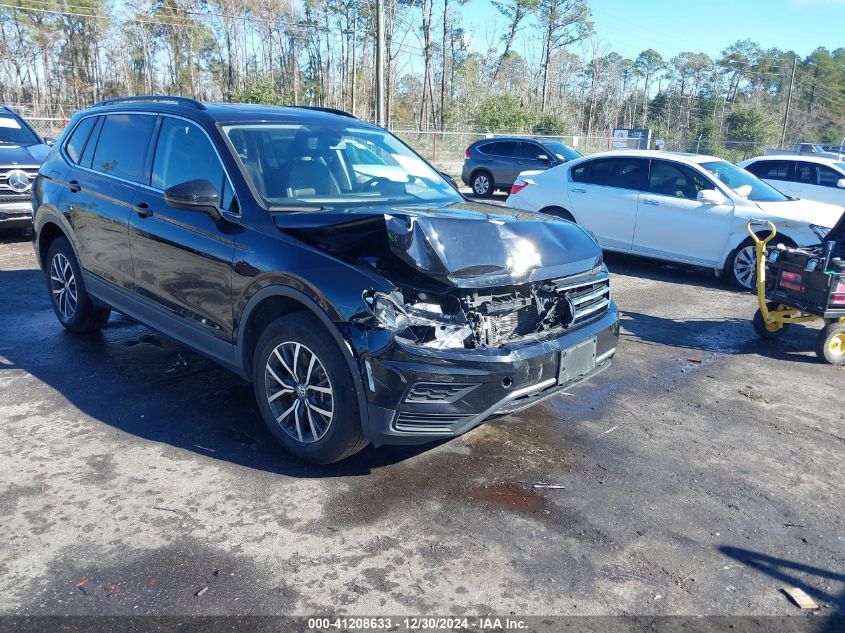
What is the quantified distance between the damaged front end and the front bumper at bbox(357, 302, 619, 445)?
0.07 metres

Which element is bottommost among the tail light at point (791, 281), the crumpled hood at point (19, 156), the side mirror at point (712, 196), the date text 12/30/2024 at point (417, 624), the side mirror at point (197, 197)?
the date text 12/30/2024 at point (417, 624)

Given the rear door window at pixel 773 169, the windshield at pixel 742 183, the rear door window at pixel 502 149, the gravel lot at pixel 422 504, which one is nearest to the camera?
the gravel lot at pixel 422 504

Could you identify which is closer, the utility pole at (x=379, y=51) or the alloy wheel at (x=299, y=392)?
the alloy wheel at (x=299, y=392)

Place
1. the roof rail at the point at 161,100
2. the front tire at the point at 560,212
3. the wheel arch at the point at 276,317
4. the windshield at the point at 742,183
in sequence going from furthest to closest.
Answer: the front tire at the point at 560,212 < the windshield at the point at 742,183 < the roof rail at the point at 161,100 < the wheel arch at the point at 276,317

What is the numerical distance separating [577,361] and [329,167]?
6.79 ft

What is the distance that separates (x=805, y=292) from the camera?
19.8ft

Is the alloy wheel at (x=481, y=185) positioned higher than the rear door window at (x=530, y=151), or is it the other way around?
the rear door window at (x=530, y=151)

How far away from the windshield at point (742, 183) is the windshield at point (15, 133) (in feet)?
34.4

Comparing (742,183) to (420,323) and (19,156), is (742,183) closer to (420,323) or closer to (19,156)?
(420,323)

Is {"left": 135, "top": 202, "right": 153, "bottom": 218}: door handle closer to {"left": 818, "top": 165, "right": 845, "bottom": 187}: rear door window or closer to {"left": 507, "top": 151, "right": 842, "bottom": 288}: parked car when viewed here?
{"left": 507, "top": 151, "right": 842, "bottom": 288}: parked car

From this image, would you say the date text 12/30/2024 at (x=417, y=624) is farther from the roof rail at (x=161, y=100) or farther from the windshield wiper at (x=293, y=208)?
the roof rail at (x=161, y=100)

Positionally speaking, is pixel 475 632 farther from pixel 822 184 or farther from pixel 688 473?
pixel 822 184

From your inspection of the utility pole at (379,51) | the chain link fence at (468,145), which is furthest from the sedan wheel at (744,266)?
the chain link fence at (468,145)

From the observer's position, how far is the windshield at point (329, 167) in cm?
420
